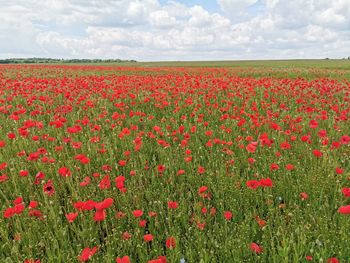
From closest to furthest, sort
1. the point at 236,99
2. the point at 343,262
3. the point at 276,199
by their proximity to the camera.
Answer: the point at 343,262, the point at 276,199, the point at 236,99

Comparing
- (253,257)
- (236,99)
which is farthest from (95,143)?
(236,99)

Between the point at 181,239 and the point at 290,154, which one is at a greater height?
the point at 290,154

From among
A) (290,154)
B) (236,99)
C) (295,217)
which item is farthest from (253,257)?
(236,99)

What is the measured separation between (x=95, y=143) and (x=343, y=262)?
13.4 feet

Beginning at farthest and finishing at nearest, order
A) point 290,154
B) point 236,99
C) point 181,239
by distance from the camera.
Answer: point 236,99
point 290,154
point 181,239

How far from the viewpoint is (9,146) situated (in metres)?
5.30

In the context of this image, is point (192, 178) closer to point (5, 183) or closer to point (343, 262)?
point (343, 262)

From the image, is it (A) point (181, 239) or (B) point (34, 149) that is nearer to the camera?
(A) point (181, 239)

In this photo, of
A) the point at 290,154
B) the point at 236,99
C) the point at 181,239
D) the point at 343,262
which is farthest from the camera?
the point at 236,99

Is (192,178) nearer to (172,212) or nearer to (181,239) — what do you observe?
(172,212)

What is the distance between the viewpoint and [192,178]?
4.09 m

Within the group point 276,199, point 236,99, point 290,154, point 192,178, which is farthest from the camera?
point 236,99

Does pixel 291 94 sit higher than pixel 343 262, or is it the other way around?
pixel 291 94

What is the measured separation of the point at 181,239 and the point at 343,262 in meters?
1.38
